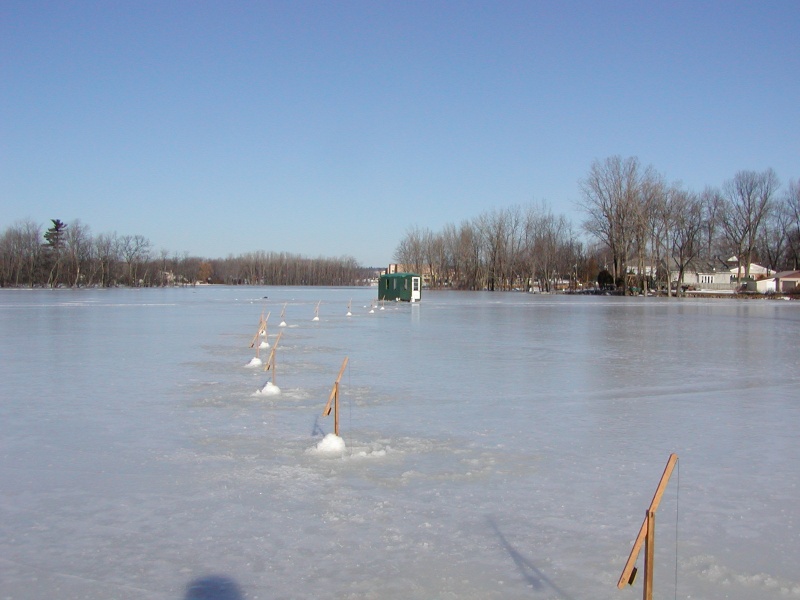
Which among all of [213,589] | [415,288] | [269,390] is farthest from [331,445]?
[415,288]

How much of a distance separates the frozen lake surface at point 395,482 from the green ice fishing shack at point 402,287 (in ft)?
128

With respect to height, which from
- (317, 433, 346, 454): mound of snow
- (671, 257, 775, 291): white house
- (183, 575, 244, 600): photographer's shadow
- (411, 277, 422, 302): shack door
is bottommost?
(183, 575, 244, 600): photographer's shadow

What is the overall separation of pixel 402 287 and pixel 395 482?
47863 mm

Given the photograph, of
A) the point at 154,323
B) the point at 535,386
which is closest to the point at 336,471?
the point at 535,386

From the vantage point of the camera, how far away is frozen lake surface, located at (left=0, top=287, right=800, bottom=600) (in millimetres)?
4398

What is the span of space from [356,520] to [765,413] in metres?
6.76

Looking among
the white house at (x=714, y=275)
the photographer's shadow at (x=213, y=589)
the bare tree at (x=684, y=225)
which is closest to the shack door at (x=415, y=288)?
the bare tree at (x=684, y=225)

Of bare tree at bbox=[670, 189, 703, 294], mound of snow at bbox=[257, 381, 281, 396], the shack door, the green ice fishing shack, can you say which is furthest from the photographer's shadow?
bare tree at bbox=[670, 189, 703, 294]

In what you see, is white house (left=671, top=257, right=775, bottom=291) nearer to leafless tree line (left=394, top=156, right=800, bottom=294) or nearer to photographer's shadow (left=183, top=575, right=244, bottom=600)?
leafless tree line (left=394, top=156, right=800, bottom=294)

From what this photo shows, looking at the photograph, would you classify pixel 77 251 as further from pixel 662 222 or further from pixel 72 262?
pixel 662 222

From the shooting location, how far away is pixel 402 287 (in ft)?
178

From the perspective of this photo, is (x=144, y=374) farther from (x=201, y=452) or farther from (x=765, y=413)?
(x=765, y=413)

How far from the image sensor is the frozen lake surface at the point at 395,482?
4398mm

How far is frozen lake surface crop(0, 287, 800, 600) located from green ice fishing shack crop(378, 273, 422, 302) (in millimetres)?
38910
